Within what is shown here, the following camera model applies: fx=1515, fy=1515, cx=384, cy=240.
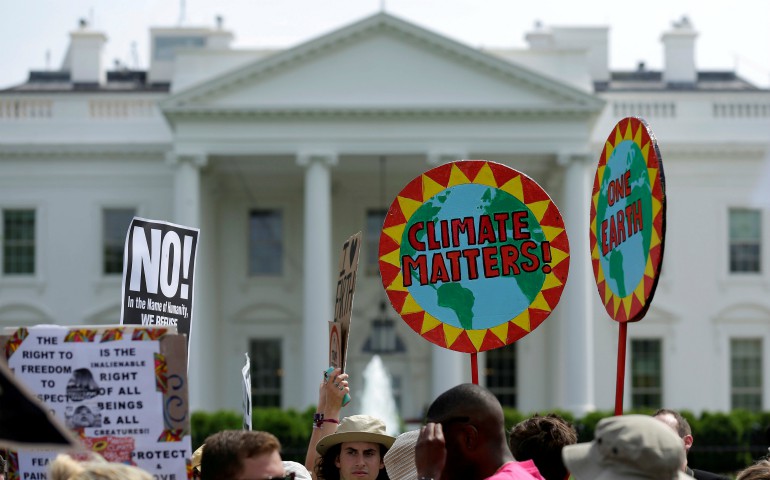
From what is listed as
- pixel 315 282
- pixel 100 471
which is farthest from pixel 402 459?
pixel 315 282

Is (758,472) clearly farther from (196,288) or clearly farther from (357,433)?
(196,288)

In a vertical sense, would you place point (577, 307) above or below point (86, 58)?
below

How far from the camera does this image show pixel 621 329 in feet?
18.8

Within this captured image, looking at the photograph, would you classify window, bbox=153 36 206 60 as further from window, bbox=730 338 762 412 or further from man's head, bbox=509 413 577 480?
man's head, bbox=509 413 577 480

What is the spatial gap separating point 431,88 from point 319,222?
4242 mm

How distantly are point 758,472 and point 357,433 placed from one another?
1.68m

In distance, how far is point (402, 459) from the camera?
5770mm

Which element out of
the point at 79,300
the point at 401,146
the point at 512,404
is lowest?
the point at 512,404

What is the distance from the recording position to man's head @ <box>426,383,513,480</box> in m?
4.61

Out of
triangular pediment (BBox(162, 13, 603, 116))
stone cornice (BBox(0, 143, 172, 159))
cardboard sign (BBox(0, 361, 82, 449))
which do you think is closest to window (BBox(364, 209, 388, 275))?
triangular pediment (BBox(162, 13, 603, 116))

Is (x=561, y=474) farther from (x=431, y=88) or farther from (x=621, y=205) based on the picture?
(x=431, y=88)

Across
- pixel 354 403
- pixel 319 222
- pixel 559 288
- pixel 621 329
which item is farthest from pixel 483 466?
pixel 354 403

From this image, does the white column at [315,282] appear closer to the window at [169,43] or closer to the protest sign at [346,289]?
the window at [169,43]

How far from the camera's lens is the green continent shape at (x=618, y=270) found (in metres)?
5.70
